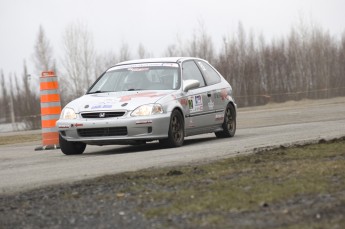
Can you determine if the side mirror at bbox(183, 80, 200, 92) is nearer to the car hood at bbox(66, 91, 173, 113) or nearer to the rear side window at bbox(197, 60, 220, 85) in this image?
the car hood at bbox(66, 91, 173, 113)

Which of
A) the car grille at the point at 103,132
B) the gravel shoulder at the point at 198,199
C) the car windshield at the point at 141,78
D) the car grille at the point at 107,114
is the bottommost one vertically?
the gravel shoulder at the point at 198,199

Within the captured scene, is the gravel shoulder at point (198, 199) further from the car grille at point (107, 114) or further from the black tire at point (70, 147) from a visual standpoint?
the black tire at point (70, 147)

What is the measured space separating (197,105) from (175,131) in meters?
1.09

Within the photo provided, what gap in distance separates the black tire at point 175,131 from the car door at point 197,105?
11.8 inches

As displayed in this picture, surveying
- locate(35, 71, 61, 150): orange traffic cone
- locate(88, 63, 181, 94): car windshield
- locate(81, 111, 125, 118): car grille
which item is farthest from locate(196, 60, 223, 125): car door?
locate(35, 71, 61, 150): orange traffic cone

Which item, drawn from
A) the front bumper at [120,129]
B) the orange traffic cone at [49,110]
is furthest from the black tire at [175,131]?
the orange traffic cone at [49,110]

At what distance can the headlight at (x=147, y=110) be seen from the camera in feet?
36.6

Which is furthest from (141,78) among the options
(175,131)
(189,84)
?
(175,131)

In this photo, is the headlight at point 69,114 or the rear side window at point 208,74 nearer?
the headlight at point 69,114

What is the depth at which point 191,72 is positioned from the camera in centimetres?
1306

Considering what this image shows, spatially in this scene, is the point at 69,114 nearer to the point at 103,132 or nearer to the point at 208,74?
the point at 103,132

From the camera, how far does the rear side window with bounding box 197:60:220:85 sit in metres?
13.6

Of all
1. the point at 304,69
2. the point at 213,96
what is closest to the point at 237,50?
the point at 304,69

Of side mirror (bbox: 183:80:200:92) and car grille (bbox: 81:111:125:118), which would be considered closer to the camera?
car grille (bbox: 81:111:125:118)
